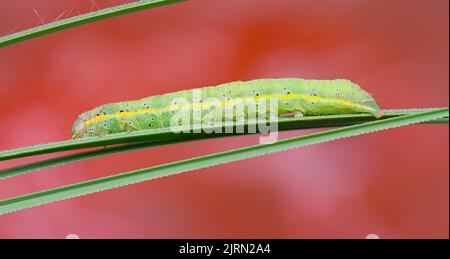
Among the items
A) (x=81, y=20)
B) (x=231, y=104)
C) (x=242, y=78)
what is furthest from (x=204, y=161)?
(x=242, y=78)

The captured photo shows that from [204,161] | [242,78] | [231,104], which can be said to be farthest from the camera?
[242,78]

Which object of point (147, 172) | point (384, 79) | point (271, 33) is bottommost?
point (147, 172)

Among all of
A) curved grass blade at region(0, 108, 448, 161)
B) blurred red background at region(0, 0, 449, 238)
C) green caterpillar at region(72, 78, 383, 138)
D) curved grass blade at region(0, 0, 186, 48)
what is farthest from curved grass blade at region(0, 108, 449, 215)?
blurred red background at region(0, 0, 449, 238)

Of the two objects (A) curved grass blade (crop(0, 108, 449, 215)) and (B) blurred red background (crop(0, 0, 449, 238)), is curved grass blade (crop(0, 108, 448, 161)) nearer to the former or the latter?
(A) curved grass blade (crop(0, 108, 449, 215))

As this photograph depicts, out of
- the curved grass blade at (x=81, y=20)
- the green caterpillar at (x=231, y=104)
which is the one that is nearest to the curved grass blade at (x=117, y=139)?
the curved grass blade at (x=81, y=20)

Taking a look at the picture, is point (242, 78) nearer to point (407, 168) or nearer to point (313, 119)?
point (407, 168)

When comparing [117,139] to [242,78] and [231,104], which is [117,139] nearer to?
[231,104]

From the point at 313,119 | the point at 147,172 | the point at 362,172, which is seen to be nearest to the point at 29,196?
the point at 147,172
